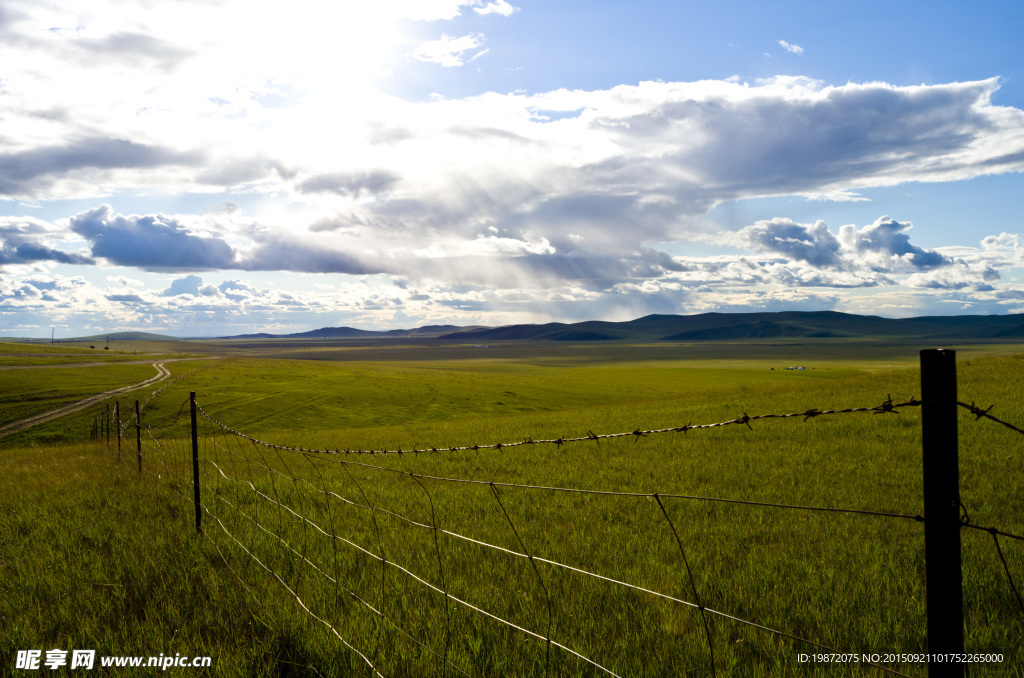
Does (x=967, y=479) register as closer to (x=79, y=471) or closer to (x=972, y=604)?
(x=972, y=604)

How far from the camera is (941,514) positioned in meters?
2.67

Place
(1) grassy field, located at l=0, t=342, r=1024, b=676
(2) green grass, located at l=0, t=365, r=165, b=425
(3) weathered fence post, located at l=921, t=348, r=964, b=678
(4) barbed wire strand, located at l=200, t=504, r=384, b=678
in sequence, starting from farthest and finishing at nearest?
(2) green grass, located at l=0, t=365, r=165, b=425
(1) grassy field, located at l=0, t=342, r=1024, b=676
(4) barbed wire strand, located at l=200, t=504, r=384, b=678
(3) weathered fence post, located at l=921, t=348, r=964, b=678

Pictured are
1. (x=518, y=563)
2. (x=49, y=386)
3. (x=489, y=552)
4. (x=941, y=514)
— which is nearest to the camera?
(x=941, y=514)

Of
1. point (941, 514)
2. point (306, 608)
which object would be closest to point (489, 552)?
point (306, 608)

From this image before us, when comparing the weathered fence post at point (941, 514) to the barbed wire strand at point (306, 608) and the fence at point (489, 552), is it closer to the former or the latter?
the fence at point (489, 552)

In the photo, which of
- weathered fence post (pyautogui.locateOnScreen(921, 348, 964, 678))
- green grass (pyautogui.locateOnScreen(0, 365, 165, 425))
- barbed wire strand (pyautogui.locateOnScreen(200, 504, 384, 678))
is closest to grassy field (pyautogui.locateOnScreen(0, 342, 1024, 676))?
barbed wire strand (pyautogui.locateOnScreen(200, 504, 384, 678))

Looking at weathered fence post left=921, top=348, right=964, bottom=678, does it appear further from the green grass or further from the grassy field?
the green grass

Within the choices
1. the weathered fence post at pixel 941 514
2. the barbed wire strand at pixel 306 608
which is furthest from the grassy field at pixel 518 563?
the weathered fence post at pixel 941 514

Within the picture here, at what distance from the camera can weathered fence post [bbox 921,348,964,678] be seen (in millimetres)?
2623

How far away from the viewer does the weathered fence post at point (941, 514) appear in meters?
2.62

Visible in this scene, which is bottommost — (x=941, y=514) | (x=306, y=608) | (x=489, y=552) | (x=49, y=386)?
(x=49, y=386)

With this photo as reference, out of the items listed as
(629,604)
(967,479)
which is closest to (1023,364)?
(967,479)

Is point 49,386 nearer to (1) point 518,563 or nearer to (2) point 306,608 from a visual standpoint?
(2) point 306,608

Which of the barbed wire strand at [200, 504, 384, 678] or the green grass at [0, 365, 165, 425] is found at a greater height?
the barbed wire strand at [200, 504, 384, 678]
